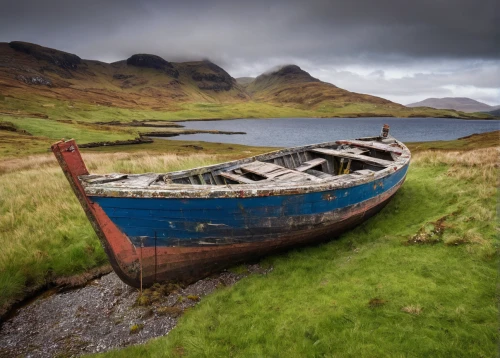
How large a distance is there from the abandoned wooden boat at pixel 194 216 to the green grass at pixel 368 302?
0.87m

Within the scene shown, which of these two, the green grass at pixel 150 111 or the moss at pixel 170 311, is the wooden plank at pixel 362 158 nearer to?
the moss at pixel 170 311

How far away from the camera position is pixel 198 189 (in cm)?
664

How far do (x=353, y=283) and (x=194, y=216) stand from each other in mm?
3977

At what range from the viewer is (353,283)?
6.42 meters

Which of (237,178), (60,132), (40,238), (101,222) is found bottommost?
(40,238)

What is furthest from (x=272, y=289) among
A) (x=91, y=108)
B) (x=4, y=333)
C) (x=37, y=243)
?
(x=91, y=108)

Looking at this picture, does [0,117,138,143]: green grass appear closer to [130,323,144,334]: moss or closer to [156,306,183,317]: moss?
[156,306,183,317]: moss

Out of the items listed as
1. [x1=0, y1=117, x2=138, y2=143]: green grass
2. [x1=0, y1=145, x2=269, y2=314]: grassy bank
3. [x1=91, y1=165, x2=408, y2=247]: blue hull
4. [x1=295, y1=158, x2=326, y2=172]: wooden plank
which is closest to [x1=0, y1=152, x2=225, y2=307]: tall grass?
[x1=0, y1=145, x2=269, y2=314]: grassy bank

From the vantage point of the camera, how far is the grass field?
4793 mm

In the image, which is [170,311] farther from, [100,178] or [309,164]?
[309,164]

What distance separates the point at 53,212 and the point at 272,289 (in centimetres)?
899

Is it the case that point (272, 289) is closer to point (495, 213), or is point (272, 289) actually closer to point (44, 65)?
point (495, 213)

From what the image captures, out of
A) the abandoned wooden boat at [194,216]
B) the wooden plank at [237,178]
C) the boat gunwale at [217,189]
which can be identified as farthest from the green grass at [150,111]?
the boat gunwale at [217,189]

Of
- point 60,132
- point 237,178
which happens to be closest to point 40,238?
point 237,178
